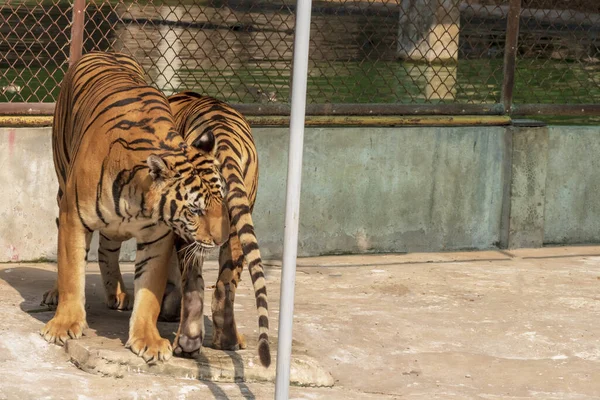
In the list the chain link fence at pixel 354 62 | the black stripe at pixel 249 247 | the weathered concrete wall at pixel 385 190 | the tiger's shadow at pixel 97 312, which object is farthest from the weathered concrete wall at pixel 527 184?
the black stripe at pixel 249 247

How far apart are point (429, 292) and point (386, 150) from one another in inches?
48.4

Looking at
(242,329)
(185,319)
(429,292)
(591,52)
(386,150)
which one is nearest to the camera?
(185,319)

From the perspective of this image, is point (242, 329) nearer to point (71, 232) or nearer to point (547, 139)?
point (71, 232)

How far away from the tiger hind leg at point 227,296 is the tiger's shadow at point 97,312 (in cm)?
7

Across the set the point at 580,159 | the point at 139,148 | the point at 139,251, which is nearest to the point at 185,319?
the point at 139,251

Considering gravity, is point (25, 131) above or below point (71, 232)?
above

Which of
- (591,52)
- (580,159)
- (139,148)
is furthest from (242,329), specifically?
(591,52)

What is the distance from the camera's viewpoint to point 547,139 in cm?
816

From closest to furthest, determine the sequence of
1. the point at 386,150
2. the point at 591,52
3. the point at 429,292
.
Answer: the point at 429,292, the point at 386,150, the point at 591,52

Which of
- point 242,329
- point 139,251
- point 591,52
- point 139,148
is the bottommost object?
point 242,329

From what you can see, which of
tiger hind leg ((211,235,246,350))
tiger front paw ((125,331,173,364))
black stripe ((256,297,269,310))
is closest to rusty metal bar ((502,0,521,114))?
tiger hind leg ((211,235,246,350))

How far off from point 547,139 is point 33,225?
3.52 meters

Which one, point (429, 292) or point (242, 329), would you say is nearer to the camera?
point (242, 329)

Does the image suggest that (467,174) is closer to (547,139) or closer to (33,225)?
(547,139)
